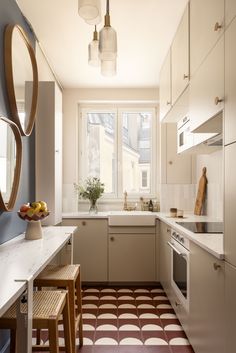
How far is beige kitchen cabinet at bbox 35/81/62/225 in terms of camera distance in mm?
2867

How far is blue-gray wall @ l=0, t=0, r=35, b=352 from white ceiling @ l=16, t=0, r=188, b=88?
0.13 metres

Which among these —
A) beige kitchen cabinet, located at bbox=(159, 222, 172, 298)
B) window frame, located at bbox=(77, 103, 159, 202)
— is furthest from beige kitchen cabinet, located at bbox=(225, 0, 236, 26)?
window frame, located at bbox=(77, 103, 159, 202)

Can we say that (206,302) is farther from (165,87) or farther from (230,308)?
(165,87)

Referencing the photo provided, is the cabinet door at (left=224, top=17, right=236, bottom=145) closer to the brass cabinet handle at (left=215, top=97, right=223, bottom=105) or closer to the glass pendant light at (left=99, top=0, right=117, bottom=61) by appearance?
the brass cabinet handle at (left=215, top=97, right=223, bottom=105)

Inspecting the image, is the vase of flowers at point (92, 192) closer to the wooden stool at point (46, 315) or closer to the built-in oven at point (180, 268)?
the built-in oven at point (180, 268)

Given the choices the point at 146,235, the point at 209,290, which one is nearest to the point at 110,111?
the point at 146,235

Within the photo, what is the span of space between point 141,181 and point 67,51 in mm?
1993

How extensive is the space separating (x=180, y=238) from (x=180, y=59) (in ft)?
4.70

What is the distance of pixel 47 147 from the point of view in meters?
2.89

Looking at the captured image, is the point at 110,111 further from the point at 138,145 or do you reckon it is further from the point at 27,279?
the point at 27,279

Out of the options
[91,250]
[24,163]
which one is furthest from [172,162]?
[24,163]

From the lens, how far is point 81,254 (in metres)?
3.68

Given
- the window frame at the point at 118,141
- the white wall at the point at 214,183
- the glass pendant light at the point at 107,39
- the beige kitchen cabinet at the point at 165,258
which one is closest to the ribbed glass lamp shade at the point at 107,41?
the glass pendant light at the point at 107,39

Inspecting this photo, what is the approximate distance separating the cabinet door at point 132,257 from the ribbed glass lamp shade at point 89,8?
8.33 ft
